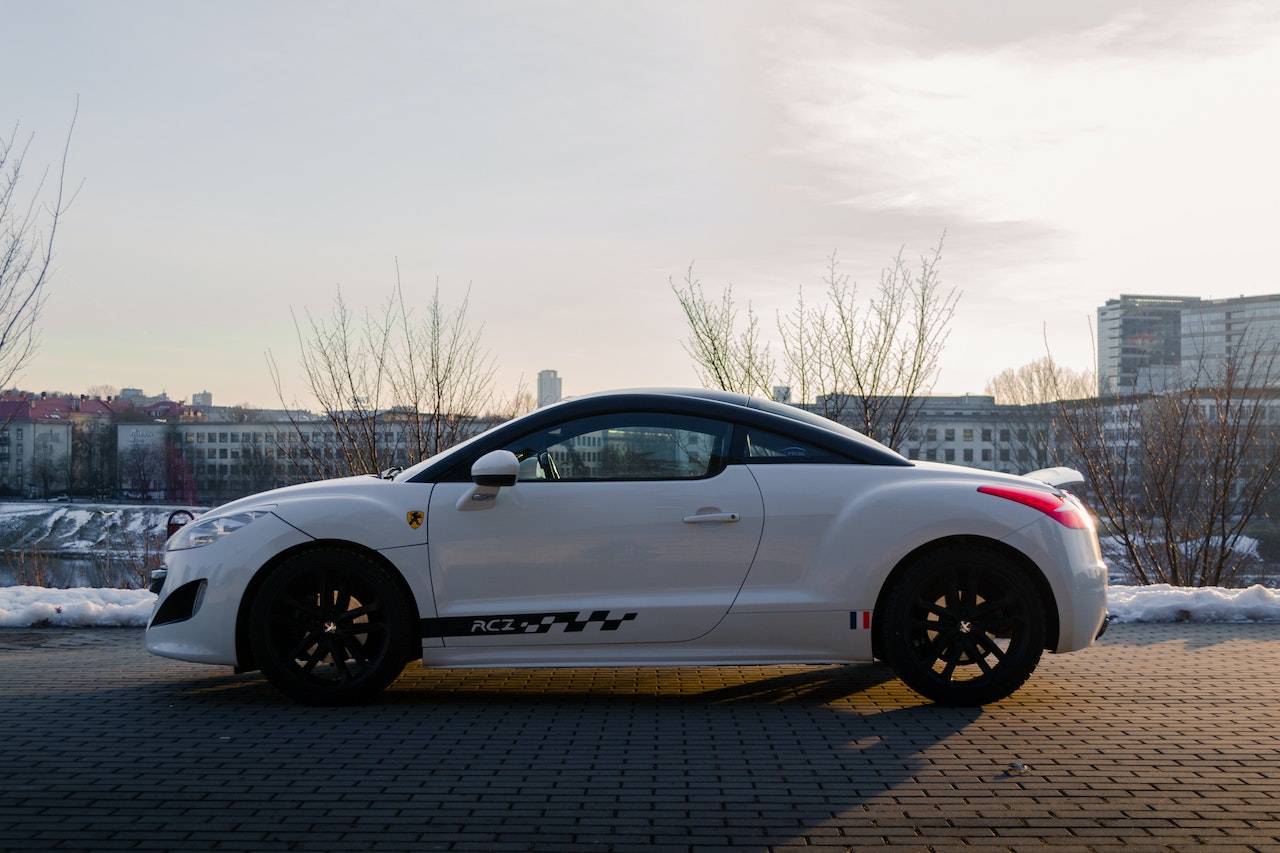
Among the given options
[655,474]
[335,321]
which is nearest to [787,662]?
[655,474]

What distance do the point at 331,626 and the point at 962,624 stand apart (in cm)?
325

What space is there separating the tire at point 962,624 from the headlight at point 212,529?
132 inches

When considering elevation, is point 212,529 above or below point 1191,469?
below

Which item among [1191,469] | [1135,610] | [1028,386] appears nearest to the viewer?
[1135,610]

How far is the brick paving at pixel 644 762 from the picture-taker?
3.64 m

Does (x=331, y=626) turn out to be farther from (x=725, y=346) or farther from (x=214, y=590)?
(x=725, y=346)

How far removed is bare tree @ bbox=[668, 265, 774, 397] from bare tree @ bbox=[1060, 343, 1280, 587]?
4637 millimetres

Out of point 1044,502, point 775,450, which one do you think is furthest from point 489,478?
point 1044,502

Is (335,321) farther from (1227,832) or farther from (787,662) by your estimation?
(1227,832)

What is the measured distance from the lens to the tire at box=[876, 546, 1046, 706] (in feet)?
18.3

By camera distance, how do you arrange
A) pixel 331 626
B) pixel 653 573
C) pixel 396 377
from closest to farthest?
pixel 653 573
pixel 331 626
pixel 396 377

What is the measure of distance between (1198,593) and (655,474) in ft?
18.7

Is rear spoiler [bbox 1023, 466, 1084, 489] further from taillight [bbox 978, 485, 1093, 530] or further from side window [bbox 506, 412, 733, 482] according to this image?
side window [bbox 506, 412, 733, 482]

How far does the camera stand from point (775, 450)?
5805 mm
